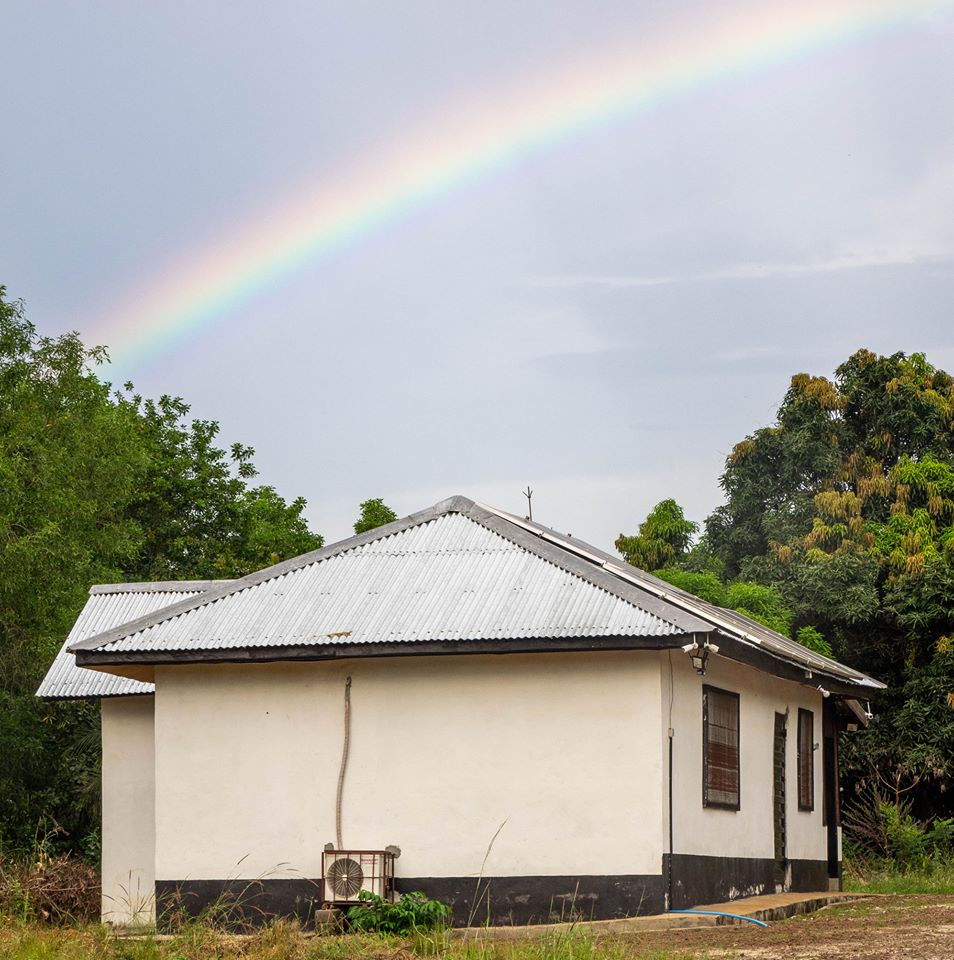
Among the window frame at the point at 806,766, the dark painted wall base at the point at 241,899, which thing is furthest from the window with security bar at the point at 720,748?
the dark painted wall base at the point at 241,899

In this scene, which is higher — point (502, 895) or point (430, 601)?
point (430, 601)

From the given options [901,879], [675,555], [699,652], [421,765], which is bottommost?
[901,879]

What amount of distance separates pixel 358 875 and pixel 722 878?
3.95 meters

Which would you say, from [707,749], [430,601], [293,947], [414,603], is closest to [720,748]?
[707,749]

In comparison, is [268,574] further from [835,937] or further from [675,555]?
[675,555]

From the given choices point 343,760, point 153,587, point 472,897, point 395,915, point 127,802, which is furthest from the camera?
point 153,587

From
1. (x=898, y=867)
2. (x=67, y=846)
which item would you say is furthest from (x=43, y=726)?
(x=898, y=867)

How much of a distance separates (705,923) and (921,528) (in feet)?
66.5

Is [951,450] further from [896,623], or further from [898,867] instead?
[898,867]

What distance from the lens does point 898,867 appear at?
26188 mm

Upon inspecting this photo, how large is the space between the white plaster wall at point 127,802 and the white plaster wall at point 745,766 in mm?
6612

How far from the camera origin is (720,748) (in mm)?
16078

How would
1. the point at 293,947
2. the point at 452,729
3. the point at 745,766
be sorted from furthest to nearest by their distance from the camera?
the point at 745,766
the point at 452,729
the point at 293,947

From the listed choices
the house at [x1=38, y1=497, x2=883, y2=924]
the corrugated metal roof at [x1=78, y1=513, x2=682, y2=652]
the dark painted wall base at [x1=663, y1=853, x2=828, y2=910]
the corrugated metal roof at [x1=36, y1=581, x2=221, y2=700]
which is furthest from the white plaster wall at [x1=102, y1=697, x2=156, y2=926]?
the dark painted wall base at [x1=663, y1=853, x2=828, y2=910]
